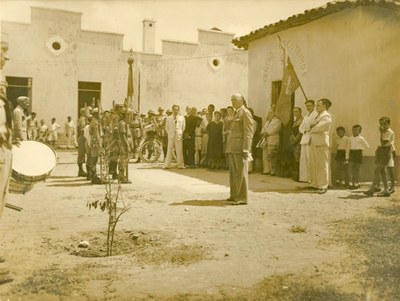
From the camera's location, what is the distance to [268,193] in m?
8.46

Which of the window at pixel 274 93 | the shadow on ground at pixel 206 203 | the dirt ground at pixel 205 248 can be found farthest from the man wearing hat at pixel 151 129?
the shadow on ground at pixel 206 203

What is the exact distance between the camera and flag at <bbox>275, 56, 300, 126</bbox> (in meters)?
A: 9.80

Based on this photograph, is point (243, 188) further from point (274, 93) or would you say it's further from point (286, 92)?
point (274, 93)

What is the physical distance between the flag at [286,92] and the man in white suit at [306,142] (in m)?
0.59

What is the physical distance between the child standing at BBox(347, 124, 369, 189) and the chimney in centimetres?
1661

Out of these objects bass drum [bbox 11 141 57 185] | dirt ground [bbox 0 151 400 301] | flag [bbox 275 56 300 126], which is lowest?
dirt ground [bbox 0 151 400 301]

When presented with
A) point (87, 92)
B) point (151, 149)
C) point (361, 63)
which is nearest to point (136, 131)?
point (151, 149)

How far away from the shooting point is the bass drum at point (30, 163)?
5.00m

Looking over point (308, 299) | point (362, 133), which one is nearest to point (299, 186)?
point (362, 133)

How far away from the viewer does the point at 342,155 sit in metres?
9.58

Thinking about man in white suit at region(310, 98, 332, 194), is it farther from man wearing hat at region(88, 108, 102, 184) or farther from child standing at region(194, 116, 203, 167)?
child standing at region(194, 116, 203, 167)

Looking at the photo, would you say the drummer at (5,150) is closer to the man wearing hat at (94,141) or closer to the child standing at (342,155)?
the man wearing hat at (94,141)

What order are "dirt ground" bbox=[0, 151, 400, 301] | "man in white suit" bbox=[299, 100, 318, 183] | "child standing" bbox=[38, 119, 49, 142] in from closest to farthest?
"dirt ground" bbox=[0, 151, 400, 301], "man in white suit" bbox=[299, 100, 318, 183], "child standing" bbox=[38, 119, 49, 142]

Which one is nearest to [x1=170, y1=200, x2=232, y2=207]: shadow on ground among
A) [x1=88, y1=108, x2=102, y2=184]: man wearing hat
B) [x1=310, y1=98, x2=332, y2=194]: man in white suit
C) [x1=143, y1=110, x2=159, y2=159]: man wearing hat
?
[x1=310, y1=98, x2=332, y2=194]: man in white suit
